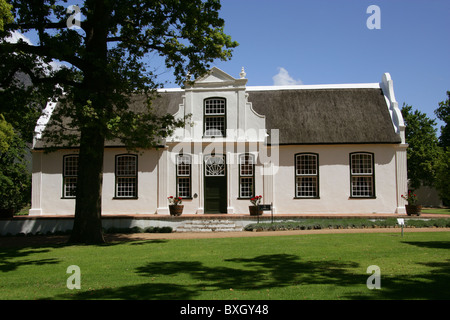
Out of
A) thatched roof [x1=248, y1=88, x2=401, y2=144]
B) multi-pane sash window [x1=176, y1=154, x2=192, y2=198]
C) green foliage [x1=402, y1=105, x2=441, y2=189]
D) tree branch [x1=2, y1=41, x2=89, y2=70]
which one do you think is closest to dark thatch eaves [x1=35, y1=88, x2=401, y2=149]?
thatched roof [x1=248, y1=88, x2=401, y2=144]

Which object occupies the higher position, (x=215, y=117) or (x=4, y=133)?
(x=215, y=117)

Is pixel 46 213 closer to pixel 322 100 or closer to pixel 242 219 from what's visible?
pixel 242 219

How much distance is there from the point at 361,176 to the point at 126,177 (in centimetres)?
1270

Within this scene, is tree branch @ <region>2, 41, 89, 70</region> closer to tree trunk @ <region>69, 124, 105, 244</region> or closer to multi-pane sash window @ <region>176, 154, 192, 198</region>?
tree trunk @ <region>69, 124, 105, 244</region>

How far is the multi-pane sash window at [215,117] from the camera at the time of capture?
22312 millimetres

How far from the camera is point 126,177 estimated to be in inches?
885

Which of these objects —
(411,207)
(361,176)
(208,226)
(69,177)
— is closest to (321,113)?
(361,176)

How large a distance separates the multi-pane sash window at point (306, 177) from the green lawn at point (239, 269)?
7845 millimetres

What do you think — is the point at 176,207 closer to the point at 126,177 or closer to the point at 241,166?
the point at 126,177

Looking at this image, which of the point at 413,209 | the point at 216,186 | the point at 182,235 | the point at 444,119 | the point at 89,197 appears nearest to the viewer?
the point at 89,197

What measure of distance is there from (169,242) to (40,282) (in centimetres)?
646

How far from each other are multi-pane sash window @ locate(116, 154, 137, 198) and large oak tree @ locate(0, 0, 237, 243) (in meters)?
7.40

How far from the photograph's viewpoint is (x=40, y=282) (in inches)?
332

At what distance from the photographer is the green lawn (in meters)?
7.04
